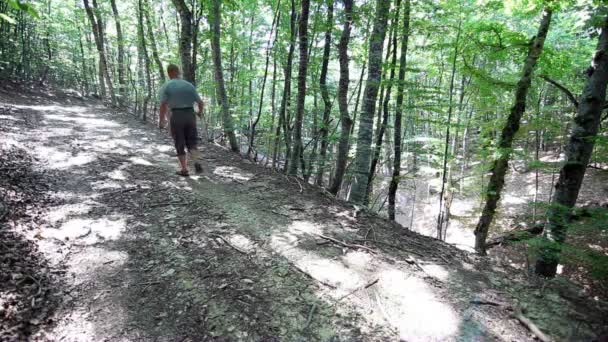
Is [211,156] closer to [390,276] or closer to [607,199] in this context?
[390,276]

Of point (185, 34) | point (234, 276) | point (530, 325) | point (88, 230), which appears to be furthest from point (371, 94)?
point (185, 34)

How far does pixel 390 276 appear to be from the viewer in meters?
3.30

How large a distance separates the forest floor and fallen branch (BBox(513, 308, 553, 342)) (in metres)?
Result: 0.02

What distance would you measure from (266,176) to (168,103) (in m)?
2.55

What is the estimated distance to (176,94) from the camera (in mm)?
5957

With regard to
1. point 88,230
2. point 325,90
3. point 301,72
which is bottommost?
point 88,230

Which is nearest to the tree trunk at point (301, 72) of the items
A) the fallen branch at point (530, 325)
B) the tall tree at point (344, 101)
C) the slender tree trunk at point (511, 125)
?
the tall tree at point (344, 101)

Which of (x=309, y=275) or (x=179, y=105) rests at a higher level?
(x=179, y=105)

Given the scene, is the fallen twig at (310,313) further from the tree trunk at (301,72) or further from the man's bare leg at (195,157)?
the tree trunk at (301,72)

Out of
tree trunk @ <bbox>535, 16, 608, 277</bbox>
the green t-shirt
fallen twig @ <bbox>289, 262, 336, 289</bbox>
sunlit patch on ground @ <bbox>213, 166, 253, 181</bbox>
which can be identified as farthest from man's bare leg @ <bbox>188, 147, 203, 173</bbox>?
tree trunk @ <bbox>535, 16, 608, 277</bbox>

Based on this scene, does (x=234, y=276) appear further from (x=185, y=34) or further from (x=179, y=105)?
(x=185, y=34)

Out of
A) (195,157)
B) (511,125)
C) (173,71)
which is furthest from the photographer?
(511,125)

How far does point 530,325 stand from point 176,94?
6138 mm

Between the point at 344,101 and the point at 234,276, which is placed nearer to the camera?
the point at 234,276
